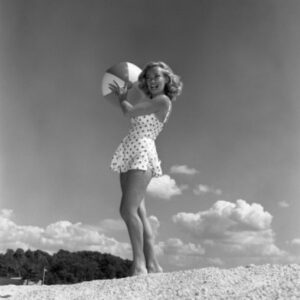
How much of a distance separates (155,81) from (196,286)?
3.00 metres

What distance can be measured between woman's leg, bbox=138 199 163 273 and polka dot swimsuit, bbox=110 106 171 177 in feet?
1.81

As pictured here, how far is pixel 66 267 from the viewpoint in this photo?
157 feet

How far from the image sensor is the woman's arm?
259 inches

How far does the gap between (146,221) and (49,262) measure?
47.5 m

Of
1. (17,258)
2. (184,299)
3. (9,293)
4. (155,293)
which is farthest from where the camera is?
(17,258)

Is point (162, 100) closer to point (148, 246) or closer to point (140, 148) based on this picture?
point (140, 148)

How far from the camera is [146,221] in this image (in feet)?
22.0

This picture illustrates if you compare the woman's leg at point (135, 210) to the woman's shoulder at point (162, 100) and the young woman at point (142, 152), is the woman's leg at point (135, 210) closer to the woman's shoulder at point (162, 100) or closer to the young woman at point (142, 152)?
→ the young woman at point (142, 152)

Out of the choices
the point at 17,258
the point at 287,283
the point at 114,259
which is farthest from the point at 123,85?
the point at 17,258

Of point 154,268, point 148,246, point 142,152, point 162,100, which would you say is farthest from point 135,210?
point 162,100

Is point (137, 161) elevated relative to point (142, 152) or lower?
lower

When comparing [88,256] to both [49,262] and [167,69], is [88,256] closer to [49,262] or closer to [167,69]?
[49,262]

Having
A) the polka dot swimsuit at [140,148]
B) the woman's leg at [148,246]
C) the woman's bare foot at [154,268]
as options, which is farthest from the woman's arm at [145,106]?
the woman's bare foot at [154,268]

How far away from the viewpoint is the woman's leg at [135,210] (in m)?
6.29
